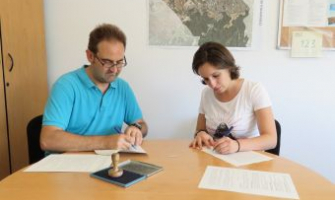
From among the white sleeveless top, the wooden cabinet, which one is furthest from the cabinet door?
the white sleeveless top

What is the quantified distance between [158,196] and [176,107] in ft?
4.94

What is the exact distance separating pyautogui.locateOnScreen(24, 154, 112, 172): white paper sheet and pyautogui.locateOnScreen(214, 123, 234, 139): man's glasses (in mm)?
675

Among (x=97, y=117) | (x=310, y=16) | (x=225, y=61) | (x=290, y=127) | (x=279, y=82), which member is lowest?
(x=290, y=127)

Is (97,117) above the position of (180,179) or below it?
above

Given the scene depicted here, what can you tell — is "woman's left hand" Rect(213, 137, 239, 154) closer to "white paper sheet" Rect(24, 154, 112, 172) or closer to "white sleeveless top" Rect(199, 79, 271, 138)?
"white sleeveless top" Rect(199, 79, 271, 138)

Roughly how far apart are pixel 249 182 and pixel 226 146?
Result: 0.35 m

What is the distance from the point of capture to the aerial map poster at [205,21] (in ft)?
8.07

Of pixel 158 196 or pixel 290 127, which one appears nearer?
pixel 158 196

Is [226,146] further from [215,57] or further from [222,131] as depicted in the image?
[215,57]

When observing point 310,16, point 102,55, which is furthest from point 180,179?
point 310,16

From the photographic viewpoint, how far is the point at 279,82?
8.38ft

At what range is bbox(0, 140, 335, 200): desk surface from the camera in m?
1.16

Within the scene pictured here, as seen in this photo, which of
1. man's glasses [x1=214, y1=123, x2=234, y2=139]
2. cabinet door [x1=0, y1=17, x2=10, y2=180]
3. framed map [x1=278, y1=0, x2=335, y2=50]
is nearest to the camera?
man's glasses [x1=214, y1=123, x2=234, y2=139]

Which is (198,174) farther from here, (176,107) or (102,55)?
(176,107)
